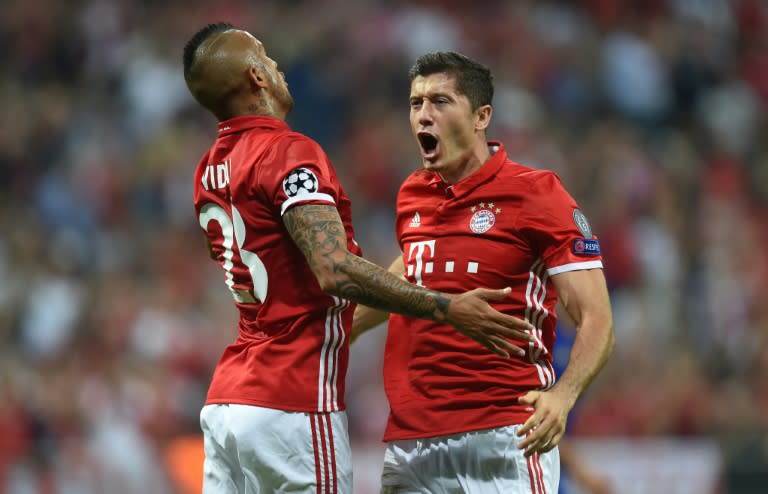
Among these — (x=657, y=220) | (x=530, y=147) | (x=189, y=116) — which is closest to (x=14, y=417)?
(x=189, y=116)

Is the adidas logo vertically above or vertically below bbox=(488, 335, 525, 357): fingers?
above

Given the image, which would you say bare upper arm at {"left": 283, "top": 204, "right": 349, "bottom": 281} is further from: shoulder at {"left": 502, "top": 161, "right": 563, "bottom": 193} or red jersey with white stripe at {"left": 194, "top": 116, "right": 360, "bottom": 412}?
shoulder at {"left": 502, "top": 161, "right": 563, "bottom": 193}

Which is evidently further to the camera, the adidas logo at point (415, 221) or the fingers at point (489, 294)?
the adidas logo at point (415, 221)

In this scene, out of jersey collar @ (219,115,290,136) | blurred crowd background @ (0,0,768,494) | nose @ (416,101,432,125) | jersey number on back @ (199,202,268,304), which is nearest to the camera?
jersey number on back @ (199,202,268,304)

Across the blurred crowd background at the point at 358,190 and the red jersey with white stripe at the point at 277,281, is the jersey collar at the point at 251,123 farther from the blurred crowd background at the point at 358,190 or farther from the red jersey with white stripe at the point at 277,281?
the blurred crowd background at the point at 358,190

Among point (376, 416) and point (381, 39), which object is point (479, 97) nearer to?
point (376, 416)

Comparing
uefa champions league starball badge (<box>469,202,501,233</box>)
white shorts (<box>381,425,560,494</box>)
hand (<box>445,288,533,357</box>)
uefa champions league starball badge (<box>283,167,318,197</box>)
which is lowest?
white shorts (<box>381,425,560,494</box>)

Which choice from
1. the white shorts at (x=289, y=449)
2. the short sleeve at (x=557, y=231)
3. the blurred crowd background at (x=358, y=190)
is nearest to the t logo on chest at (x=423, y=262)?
the short sleeve at (x=557, y=231)

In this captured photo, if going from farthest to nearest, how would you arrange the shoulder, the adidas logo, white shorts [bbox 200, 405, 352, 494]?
the adidas logo
the shoulder
white shorts [bbox 200, 405, 352, 494]

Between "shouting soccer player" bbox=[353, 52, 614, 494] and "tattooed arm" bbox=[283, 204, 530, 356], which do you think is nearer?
"tattooed arm" bbox=[283, 204, 530, 356]

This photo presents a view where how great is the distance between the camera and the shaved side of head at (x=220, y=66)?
427 cm

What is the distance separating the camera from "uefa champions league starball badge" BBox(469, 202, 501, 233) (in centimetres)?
445

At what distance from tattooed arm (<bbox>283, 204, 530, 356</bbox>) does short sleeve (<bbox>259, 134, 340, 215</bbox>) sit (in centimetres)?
4

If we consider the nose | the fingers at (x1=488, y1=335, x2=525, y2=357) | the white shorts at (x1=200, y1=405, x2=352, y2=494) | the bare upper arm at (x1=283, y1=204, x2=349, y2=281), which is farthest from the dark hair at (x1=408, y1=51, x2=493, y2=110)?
the white shorts at (x1=200, y1=405, x2=352, y2=494)
